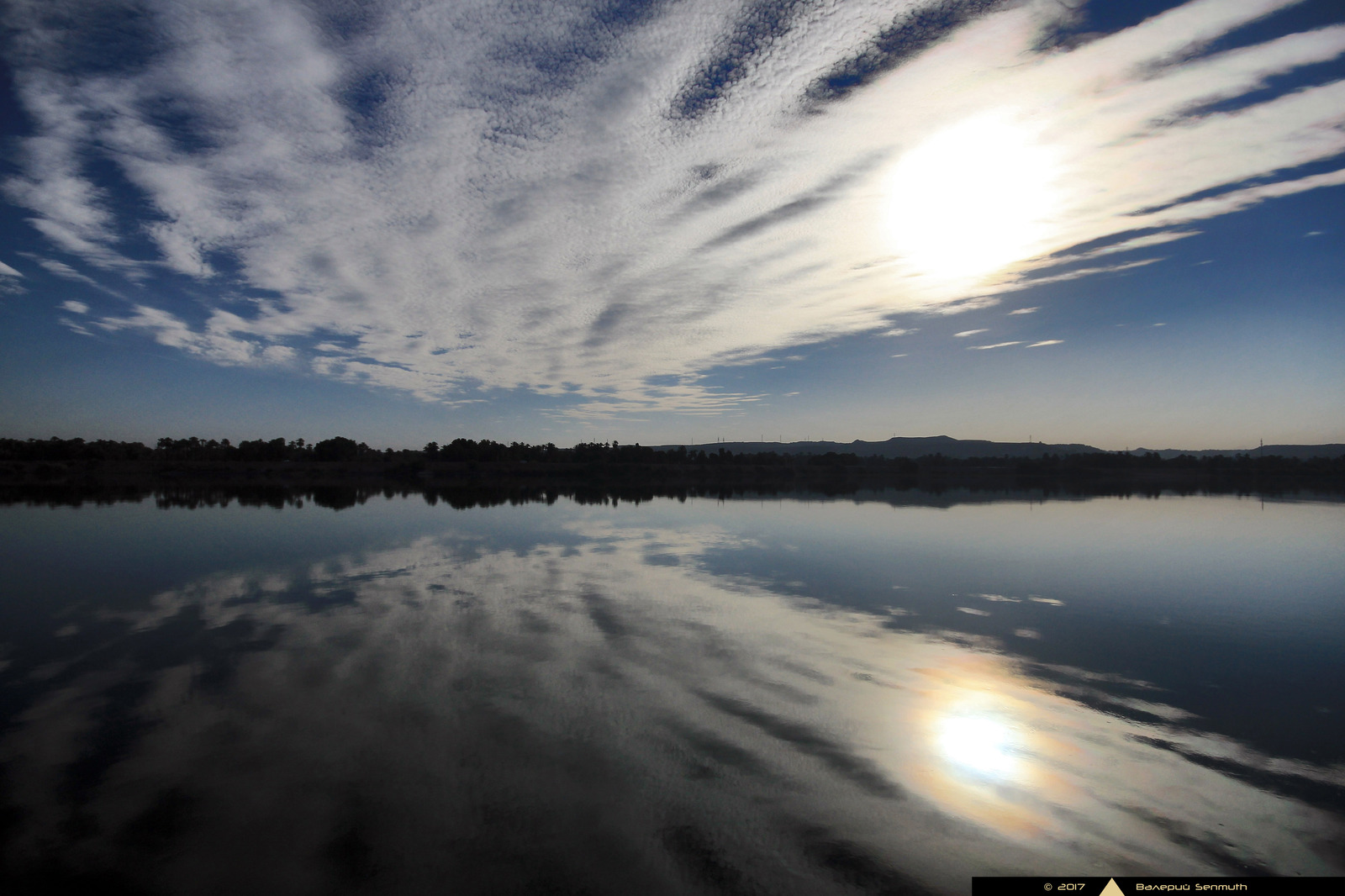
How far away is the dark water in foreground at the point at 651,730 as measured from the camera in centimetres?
529

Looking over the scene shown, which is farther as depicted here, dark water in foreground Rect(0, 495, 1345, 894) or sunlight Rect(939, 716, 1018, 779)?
sunlight Rect(939, 716, 1018, 779)

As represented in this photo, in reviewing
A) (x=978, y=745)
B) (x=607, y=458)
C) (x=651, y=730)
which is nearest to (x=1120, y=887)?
(x=978, y=745)

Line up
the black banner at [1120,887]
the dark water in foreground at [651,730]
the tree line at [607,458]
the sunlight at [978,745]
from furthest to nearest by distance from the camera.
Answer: the tree line at [607,458]
the sunlight at [978,745]
the dark water in foreground at [651,730]
the black banner at [1120,887]

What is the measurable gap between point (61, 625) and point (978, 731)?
17.5 m

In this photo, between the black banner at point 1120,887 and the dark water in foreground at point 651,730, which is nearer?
the black banner at point 1120,887

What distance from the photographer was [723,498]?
181 ft

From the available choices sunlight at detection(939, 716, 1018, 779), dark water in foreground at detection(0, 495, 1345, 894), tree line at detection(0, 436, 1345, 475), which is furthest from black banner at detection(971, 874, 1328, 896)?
tree line at detection(0, 436, 1345, 475)

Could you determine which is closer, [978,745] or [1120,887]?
[1120,887]

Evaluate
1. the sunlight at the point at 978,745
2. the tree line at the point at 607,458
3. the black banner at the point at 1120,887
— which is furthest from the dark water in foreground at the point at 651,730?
the tree line at the point at 607,458

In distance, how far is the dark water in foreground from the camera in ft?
17.3

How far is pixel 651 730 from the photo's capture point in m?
7.71

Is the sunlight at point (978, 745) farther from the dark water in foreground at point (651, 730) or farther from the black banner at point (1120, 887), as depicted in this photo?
the black banner at point (1120, 887)

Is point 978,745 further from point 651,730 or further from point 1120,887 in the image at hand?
point 651,730

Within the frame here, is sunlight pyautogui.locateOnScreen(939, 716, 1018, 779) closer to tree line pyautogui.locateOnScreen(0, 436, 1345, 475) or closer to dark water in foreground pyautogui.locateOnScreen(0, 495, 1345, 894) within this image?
dark water in foreground pyautogui.locateOnScreen(0, 495, 1345, 894)
